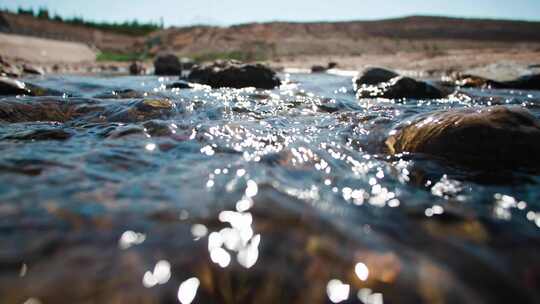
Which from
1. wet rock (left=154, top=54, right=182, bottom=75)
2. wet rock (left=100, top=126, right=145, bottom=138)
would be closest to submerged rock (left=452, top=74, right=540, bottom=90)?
wet rock (left=100, top=126, right=145, bottom=138)

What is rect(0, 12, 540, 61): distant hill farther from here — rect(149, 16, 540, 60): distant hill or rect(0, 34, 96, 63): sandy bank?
rect(0, 34, 96, 63): sandy bank

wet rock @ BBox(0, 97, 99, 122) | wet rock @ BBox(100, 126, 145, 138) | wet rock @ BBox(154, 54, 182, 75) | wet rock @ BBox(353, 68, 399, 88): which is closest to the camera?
wet rock @ BBox(100, 126, 145, 138)

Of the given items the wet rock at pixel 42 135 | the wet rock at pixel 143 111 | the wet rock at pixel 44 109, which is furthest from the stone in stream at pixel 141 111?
the wet rock at pixel 42 135

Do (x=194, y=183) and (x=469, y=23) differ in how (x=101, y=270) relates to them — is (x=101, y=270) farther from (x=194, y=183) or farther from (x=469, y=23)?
(x=469, y=23)

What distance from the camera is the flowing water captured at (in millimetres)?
1234

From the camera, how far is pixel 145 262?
4.32ft

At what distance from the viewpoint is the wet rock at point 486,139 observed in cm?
237

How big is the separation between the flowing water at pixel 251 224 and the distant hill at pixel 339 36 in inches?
1051

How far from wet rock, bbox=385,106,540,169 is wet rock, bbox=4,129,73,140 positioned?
271 centimetres

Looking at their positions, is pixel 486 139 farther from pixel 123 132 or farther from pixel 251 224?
pixel 123 132

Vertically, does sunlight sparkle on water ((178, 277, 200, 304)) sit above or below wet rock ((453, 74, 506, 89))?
above

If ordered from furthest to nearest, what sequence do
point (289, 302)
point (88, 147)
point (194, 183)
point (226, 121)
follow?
point (226, 121)
point (88, 147)
point (194, 183)
point (289, 302)

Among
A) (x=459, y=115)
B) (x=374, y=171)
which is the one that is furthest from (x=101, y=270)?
(x=459, y=115)

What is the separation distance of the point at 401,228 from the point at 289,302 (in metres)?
0.70
